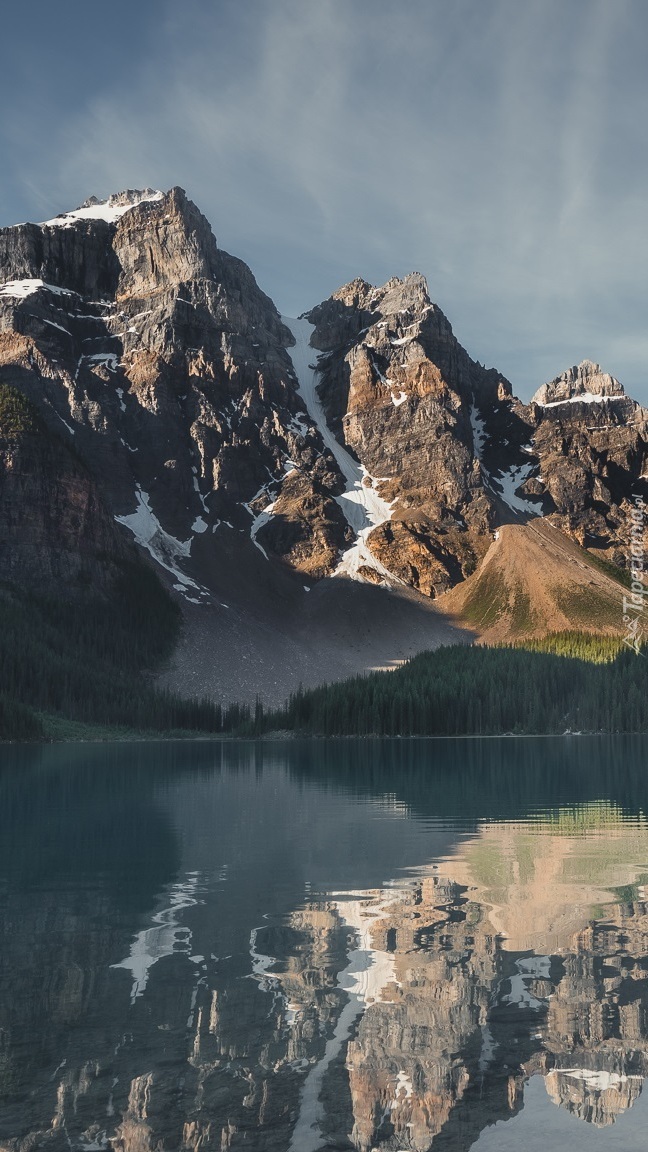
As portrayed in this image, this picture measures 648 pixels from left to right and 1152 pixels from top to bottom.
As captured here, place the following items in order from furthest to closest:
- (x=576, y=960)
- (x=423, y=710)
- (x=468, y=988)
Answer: (x=423, y=710) → (x=576, y=960) → (x=468, y=988)

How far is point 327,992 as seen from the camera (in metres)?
16.5

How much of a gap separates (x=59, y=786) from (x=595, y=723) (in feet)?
489

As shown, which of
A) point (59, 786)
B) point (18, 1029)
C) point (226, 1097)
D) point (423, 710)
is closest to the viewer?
point (226, 1097)

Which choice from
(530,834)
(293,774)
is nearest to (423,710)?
(293,774)

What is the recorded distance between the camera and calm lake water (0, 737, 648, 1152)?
11.7 meters

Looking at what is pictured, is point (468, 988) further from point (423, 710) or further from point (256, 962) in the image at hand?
point (423, 710)

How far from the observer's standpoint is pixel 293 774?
3428 inches

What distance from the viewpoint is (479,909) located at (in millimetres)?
23250

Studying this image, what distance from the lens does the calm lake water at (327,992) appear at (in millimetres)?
11719

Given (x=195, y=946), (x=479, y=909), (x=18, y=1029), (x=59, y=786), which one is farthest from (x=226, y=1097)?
(x=59, y=786)

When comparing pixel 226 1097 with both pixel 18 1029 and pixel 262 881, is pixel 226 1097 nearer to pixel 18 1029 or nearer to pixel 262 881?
pixel 18 1029

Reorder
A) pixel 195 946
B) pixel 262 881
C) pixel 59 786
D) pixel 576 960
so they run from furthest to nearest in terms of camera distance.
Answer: pixel 59 786, pixel 262 881, pixel 195 946, pixel 576 960

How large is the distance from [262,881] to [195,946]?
8.50m

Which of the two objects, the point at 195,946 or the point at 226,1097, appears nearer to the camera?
the point at 226,1097
